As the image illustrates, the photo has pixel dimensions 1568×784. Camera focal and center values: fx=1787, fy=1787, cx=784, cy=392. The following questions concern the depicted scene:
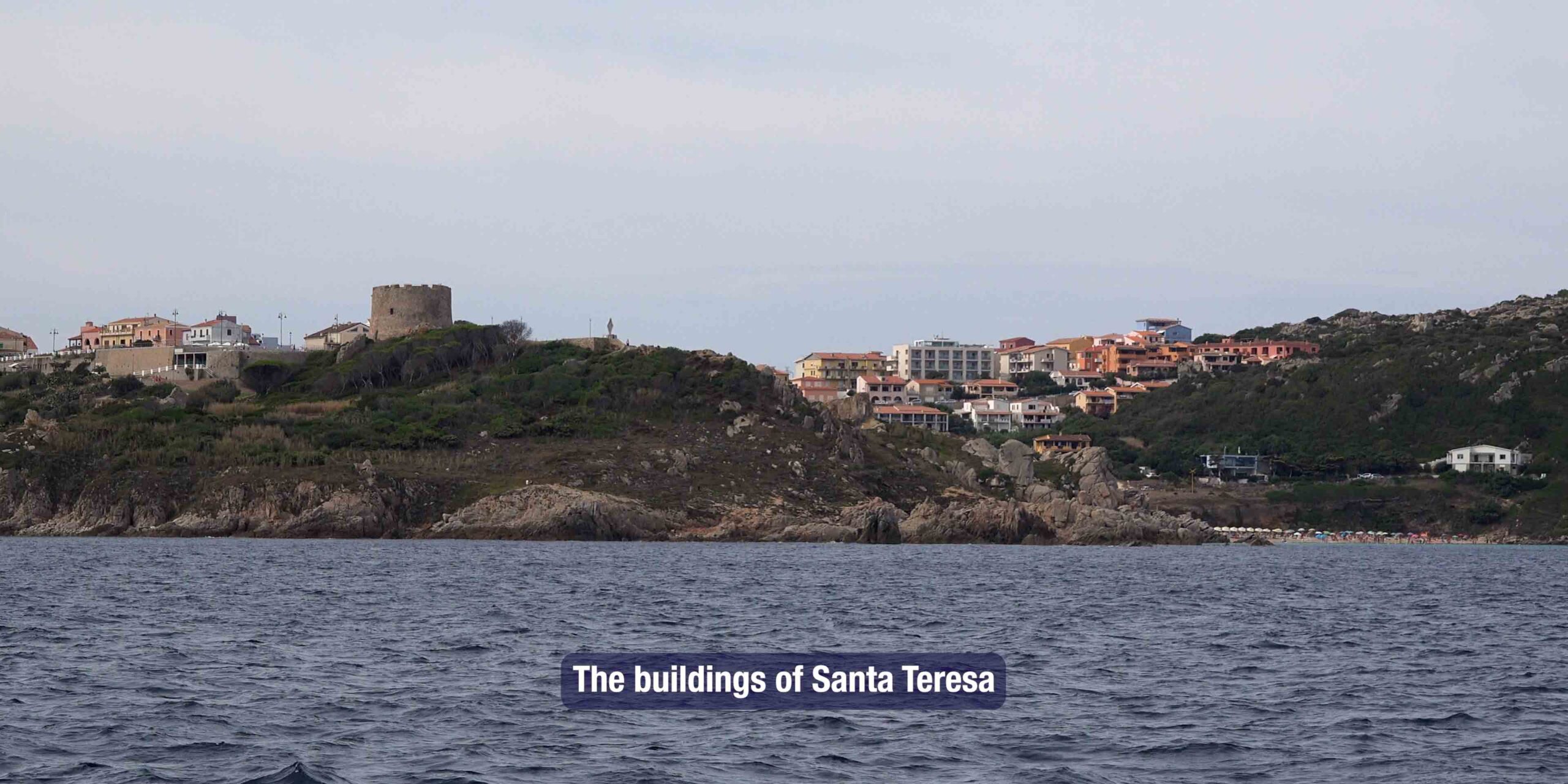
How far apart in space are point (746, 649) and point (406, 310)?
105 m

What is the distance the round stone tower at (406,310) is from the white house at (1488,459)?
7555 centimetres

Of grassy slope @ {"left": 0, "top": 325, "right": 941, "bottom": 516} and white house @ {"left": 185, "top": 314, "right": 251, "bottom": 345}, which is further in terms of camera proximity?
white house @ {"left": 185, "top": 314, "right": 251, "bottom": 345}

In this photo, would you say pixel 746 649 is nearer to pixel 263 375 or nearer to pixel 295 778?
pixel 295 778

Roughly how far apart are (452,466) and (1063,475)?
40.0m

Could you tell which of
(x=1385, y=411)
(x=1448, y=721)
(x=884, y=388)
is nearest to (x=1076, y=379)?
(x=884, y=388)

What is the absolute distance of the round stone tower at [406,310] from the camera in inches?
5246

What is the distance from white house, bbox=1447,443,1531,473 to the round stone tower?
7555 cm

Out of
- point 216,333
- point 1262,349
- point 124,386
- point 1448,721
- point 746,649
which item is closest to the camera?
point 1448,721

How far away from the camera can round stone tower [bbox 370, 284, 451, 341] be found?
437ft

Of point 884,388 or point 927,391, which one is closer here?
point 884,388

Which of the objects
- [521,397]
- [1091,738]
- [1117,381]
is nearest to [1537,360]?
[1117,381]

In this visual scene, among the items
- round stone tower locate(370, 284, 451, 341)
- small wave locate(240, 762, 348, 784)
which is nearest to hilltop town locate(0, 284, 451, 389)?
round stone tower locate(370, 284, 451, 341)

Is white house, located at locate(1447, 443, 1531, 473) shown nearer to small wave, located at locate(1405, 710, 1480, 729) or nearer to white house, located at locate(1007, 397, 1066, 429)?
white house, located at locate(1007, 397, 1066, 429)

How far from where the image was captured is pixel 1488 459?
131500 millimetres
